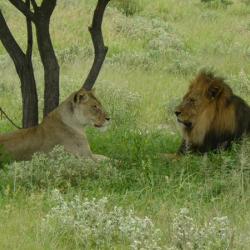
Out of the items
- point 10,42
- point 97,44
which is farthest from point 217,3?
point 10,42

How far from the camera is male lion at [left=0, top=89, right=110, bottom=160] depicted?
8406 millimetres

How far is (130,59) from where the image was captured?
54.9ft

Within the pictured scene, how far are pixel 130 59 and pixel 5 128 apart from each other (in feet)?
21.3

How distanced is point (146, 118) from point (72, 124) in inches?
135

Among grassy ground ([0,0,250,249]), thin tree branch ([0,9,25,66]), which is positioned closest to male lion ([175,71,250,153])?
grassy ground ([0,0,250,249])

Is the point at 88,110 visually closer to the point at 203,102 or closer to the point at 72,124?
the point at 72,124

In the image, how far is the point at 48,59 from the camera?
9016 mm

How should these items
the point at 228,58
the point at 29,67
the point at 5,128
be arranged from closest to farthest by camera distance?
1. the point at 29,67
2. the point at 5,128
3. the point at 228,58

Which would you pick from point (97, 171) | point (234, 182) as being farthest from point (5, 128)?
point (234, 182)

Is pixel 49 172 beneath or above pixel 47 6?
beneath

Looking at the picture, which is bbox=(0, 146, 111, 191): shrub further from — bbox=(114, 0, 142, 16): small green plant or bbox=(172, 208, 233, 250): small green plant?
bbox=(114, 0, 142, 16): small green plant

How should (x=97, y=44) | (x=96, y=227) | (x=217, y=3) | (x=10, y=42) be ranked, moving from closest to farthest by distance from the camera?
(x=96, y=227) < (x=10, y=42) < (x=97, y=44) < (x=217, y=3)

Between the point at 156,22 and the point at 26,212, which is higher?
the point at 26,212

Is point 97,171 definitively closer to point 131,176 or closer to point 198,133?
point 131,176
